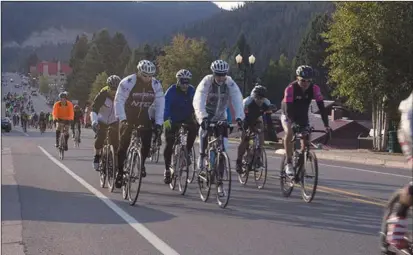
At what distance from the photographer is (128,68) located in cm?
11381

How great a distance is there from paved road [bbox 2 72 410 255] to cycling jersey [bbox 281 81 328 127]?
1.26m

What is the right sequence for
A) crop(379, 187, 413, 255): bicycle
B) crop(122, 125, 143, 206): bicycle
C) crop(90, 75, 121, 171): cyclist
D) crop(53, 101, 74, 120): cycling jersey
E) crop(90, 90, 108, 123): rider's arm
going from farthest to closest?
crop(53, 101, 74, 120): cycling jersey < crop(90, 90, 108, 123): rider's arm < crop(90, 75, 121, 171): cyclist < crop(122, 125, 143, 206): bicycle < crop(379, 187, 413, 255): bicycle

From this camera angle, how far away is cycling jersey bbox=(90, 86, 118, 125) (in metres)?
11.0

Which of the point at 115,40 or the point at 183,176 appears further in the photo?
the point at 115,40

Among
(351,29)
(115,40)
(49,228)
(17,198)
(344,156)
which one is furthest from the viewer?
(115,40)

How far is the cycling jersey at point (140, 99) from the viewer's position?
9.52m

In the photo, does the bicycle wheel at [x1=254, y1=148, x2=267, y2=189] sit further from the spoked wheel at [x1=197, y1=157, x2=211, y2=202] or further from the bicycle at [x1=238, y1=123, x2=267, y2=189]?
the spoked wheel at [x1=197, y1=157, x2=211, y2=202]

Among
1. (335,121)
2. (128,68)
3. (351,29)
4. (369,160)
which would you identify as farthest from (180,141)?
(128,68)

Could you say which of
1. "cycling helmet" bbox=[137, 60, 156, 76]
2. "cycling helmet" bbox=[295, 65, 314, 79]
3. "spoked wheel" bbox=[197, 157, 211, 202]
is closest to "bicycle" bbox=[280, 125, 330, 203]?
"cycling helmet" bbox=[295, 65, 314, 79]

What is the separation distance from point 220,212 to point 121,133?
237cm

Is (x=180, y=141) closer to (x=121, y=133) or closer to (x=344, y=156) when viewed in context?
(x=121, y=133)

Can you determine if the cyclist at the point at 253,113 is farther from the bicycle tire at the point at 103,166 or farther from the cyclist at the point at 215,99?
the bicycle tire at the point at 103,166

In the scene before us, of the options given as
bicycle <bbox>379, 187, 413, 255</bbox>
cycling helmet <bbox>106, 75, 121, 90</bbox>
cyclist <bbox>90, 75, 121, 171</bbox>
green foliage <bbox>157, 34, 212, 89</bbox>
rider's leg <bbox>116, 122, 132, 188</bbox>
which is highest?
green foliage <bbox>157, 34, 212, 89</bbox>

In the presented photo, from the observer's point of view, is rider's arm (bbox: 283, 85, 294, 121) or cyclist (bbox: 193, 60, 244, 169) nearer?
cyclist (bbox: 193, 60, 244, 169)
